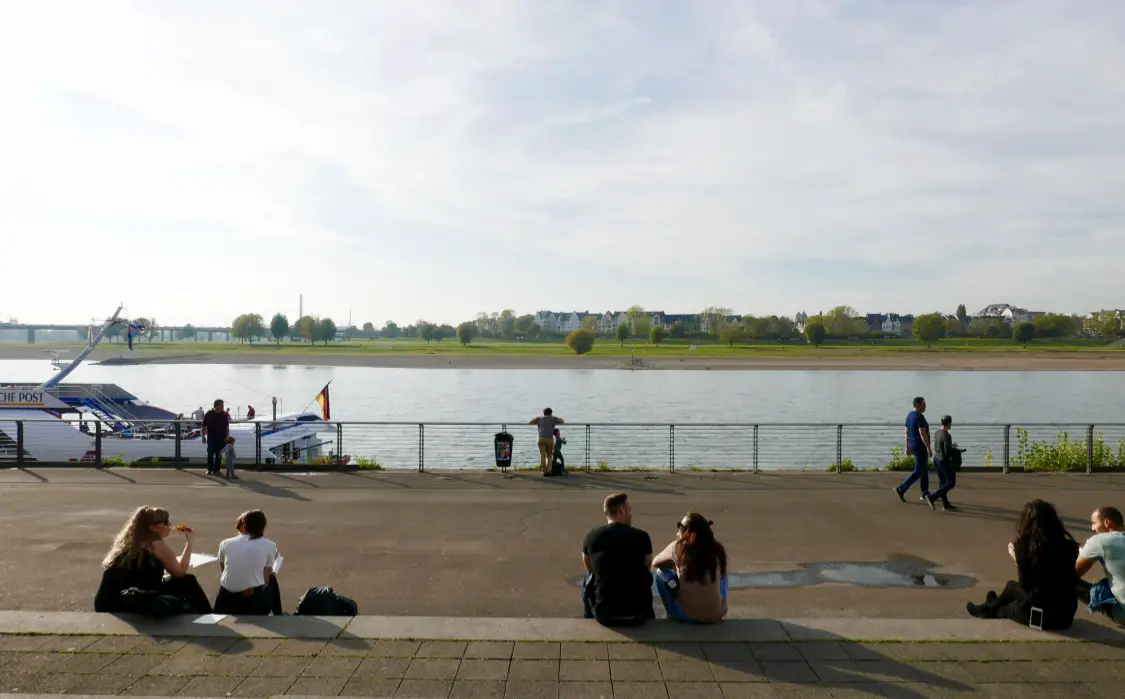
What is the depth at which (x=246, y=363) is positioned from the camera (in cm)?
12050

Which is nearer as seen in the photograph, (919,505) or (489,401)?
(919,505)

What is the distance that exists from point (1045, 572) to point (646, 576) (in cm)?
304

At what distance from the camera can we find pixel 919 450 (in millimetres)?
12727

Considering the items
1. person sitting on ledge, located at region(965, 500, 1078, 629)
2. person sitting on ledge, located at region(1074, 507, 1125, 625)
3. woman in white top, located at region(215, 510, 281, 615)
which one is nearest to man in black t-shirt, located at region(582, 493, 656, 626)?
woman in white top, located at region(215, 510, 281, 615)

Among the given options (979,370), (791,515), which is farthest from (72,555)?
(979,370)

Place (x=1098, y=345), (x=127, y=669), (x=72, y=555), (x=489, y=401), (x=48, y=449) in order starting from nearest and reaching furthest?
(x=127, y=669) → (x=72, y=555) → (x=48, y=449) → (x=489, y=401) → (x=1098, y=345)

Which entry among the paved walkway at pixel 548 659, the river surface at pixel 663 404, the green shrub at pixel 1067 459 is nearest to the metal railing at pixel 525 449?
the green shrub at pixel 1067 459

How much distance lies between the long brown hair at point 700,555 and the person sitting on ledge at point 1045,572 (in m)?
2.36

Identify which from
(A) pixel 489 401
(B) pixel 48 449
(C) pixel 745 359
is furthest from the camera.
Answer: (C) pixel 745 359

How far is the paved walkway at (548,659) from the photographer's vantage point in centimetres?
503

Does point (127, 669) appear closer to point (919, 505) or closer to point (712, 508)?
point (712, 508)

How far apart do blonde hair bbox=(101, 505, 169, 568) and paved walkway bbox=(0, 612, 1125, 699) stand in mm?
472

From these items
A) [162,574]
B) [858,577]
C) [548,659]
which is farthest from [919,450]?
[162,574]

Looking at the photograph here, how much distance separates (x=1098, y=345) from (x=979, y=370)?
262 ft
